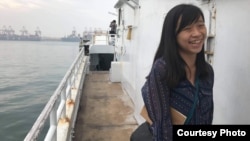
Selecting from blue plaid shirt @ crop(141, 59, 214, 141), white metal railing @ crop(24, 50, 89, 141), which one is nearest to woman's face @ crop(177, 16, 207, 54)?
blue plaid shirt @ crop(141, 59, 214, 141)

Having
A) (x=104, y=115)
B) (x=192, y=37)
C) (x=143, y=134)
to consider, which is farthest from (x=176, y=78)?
(x=104, y=115)

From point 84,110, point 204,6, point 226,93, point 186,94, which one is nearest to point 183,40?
point 186,94

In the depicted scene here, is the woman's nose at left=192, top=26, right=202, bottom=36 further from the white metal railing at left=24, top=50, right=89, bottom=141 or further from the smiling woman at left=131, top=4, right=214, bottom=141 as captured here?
the white metal railing at left=24, top=50, right=89, bottom=141

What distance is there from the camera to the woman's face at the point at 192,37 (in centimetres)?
165

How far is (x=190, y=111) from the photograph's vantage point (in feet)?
5.56

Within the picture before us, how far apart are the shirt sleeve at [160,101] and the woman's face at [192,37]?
0.17m

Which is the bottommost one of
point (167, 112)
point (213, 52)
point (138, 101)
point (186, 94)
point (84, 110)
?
point (84, 110)

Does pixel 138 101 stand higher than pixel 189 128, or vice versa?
pixel 189 128

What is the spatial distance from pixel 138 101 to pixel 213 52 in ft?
9.77

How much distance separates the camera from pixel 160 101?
1653mm

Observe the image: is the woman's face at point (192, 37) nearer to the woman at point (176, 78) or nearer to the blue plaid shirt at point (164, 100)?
the woman at point (176, 78)

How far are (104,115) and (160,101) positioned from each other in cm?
472

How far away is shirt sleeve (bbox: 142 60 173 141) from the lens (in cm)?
165

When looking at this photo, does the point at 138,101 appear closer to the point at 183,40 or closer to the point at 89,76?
the point at 183,40
